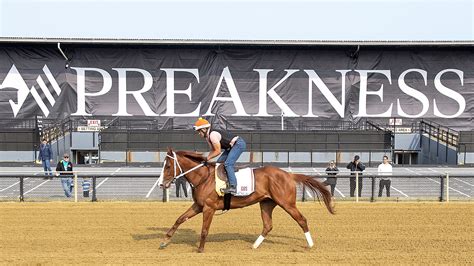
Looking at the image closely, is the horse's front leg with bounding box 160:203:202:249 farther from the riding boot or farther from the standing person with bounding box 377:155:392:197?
the standing person with bounding box 377:155:392:197

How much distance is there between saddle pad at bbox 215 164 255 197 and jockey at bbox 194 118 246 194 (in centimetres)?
11

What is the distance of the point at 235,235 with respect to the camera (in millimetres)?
12164


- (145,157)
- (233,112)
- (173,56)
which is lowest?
(145,157)

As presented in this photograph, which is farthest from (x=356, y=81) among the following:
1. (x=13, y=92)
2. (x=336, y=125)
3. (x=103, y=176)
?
(x=103, y=176)

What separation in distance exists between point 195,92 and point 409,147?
1459 centimetres

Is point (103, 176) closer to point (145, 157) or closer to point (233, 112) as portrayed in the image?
point (145, 157)

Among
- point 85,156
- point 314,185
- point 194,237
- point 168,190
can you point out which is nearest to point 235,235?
point 194,237

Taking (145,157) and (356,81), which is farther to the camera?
(356,81)

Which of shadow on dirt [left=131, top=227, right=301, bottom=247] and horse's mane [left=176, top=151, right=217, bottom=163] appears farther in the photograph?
shadow on dirt [left=131, top=227, right=301, bottom=247]

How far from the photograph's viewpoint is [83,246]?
10.9 metres

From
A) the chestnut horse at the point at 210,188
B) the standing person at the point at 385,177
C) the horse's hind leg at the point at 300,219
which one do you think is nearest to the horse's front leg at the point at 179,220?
the chestnut horse at the point at 210,188

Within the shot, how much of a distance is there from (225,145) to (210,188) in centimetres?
82

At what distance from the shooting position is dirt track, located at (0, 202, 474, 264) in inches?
385

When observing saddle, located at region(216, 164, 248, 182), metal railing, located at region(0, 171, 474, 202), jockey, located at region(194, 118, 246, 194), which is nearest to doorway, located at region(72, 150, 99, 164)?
metal railing, located at region(0, 171, 474, 202)
